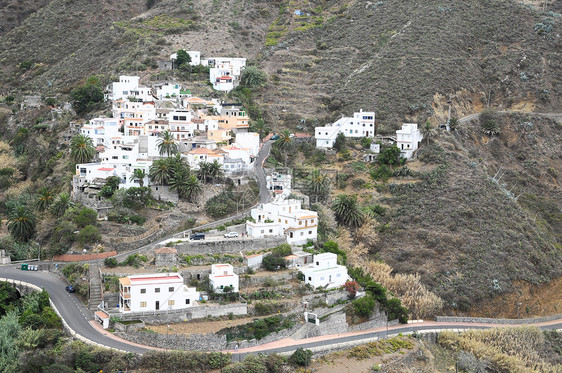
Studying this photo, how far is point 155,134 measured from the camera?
6744 cm

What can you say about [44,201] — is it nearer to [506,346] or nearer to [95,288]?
[95,288]

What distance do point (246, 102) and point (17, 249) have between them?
35.4 metres

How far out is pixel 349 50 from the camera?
9881 centimetres

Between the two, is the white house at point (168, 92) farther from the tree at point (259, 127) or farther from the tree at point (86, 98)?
the tree at point (259, 127)

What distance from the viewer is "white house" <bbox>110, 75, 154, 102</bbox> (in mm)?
78938

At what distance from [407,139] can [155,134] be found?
84.1 feet

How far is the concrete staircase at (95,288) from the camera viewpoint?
157 feet

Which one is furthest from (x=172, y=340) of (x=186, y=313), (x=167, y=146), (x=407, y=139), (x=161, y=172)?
(x=407, y=139)

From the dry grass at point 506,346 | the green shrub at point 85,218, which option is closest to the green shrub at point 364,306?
the dry grass at point 506,346

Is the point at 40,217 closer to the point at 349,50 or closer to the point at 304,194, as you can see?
the point at 304,194

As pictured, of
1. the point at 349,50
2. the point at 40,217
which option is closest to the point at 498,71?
the point at 349,50

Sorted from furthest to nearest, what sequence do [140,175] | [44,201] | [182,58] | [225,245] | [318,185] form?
[182,58] < [318,185] < [44,201] < [140,175] < [225,245]

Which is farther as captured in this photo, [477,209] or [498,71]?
[498,71]

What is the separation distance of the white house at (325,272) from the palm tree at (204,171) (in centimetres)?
1328
